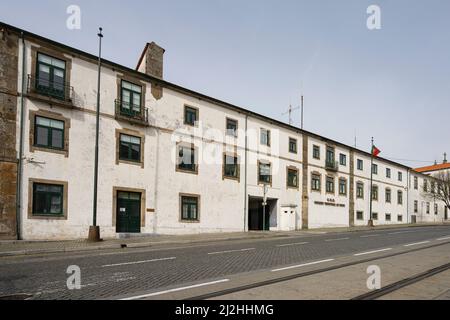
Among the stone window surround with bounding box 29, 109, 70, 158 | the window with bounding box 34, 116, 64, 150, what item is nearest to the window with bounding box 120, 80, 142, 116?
the stone window surround with bounding box 29, 109, 70, 158

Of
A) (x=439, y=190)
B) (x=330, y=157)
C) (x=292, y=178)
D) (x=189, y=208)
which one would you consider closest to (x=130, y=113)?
(x=189, y=208)

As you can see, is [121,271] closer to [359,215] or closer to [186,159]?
[186,159]

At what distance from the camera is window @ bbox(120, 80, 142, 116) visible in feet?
71.6

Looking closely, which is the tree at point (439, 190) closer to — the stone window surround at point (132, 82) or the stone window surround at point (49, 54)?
the stone window surround at point (132, 82)

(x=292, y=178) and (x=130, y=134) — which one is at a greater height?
(x=130, y=134)

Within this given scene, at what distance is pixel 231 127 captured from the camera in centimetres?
2856

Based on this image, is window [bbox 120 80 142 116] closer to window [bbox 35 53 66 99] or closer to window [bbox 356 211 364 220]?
window [bbox 35 53 66 99]

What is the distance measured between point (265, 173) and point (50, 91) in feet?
61.1

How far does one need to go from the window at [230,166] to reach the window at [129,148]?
762 centimetres

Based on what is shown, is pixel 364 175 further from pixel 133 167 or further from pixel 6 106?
pixel 6 106

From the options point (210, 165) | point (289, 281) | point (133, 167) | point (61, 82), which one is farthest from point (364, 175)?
point (289, 281)

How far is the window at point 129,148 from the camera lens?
21.6 metres

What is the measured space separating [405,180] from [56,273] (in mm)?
56019

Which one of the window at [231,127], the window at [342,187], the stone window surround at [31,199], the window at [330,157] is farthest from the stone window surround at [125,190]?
the window at [342,187]
